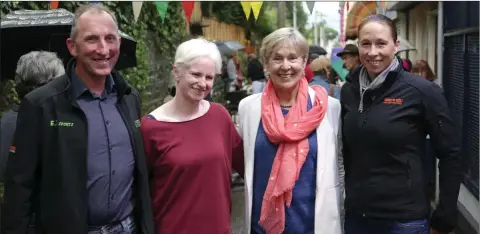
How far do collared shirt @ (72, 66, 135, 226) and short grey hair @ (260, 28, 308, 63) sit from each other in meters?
0.84

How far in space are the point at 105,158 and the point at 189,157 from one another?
0.42 meters

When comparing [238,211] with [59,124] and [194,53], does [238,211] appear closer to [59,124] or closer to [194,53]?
[194,53]

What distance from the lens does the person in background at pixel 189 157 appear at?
284 cm

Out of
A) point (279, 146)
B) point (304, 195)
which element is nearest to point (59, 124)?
point (279, 146)

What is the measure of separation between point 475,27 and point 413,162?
12.3 feet

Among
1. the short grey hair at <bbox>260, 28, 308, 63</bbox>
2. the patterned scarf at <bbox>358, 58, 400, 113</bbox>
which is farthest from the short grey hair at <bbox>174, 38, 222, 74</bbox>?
the patterned scarf at <bbox>358, 58, 400, 113</bbox>

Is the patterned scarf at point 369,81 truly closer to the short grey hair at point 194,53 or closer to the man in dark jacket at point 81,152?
the short grey hair at point 194,53

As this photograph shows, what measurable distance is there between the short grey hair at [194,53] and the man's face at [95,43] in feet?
1.21

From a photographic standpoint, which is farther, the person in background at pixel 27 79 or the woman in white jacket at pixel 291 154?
the person in background at pixel 27 79

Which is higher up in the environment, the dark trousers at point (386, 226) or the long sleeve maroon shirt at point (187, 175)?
the long sleeve maroon shirt at point (187, 175)

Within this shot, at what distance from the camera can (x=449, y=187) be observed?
291 centimetres

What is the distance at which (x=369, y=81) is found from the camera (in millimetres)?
3020

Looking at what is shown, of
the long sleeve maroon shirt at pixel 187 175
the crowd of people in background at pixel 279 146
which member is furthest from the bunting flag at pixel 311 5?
the long sleeve maroon shirt at pixel 187 175

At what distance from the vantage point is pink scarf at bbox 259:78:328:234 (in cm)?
286
